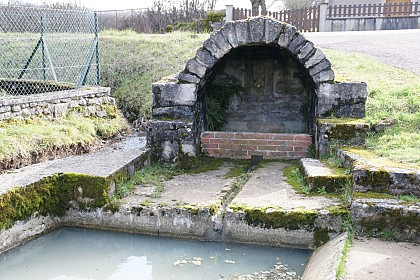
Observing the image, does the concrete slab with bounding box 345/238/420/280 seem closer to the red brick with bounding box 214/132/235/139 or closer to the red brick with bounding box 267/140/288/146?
the red brick with bounding box 267/140/288/146

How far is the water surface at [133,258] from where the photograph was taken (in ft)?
14.1

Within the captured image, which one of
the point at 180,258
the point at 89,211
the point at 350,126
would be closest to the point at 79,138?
the point at 89,211

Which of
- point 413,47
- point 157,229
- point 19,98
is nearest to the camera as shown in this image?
point 157,229

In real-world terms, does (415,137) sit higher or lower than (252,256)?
higher

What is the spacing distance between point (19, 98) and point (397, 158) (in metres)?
5.62

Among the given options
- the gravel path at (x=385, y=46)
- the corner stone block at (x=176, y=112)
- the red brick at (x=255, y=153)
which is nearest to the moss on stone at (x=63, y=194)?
the corner stone block at (x=176, y=112)

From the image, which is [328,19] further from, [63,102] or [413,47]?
[63,102]

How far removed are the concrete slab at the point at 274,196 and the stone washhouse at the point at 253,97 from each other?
1032mm

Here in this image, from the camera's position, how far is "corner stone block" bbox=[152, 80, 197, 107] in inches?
272

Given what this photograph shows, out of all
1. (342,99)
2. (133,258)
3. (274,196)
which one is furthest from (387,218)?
(342,99)

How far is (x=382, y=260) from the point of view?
3.86 meters

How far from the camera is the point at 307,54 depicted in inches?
261

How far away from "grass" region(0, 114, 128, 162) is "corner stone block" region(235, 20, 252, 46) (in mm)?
3020

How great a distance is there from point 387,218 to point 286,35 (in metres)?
3.22
